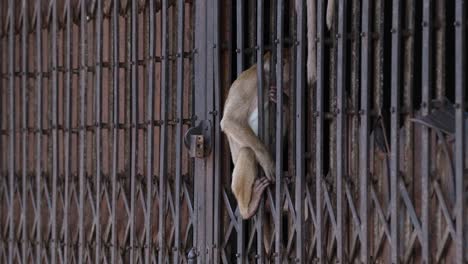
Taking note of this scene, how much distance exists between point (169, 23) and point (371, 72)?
1835 millimetres

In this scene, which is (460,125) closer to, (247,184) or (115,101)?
(247,184)

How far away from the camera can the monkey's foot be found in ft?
21.1

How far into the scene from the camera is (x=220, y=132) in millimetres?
6832

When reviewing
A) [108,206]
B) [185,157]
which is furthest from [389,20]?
[108,206]

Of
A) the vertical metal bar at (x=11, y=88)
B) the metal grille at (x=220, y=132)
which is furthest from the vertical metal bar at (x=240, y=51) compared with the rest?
the vertical metal bar at (x=11, y=88)

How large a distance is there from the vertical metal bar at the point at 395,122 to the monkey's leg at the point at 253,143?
1.08 metres

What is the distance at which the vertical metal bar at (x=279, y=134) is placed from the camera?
624 cm

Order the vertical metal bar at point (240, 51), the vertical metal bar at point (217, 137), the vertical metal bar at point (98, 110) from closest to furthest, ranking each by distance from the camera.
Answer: the vertical metal bar at point (240, 51) < the vertical metal bar at point (217, 137) < the vertical metal bar at point (98, 110)

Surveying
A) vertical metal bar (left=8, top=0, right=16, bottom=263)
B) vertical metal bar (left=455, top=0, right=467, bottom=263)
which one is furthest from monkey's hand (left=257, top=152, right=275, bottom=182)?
vertical metal bar (left=8, top=0, right=16, bottom=263)

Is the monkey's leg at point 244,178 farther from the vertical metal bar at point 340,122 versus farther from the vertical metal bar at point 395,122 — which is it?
the vertical metal bar at point 395,122

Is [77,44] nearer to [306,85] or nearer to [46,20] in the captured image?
[46,20]

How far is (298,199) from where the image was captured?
20.1 feet

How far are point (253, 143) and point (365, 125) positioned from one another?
3.23ft

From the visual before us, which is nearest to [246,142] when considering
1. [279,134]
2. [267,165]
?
[267,165]
